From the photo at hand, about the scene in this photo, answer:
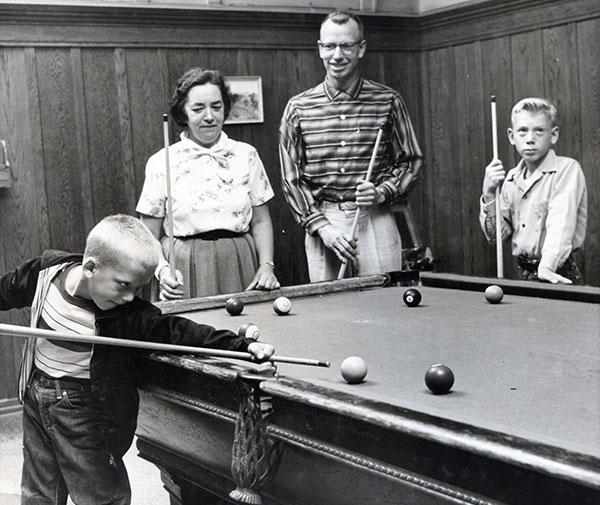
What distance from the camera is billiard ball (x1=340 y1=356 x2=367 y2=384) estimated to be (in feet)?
5.26

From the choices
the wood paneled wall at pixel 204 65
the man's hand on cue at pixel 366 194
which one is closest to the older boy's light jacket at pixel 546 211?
the man's hand on cue at pixel 366 194

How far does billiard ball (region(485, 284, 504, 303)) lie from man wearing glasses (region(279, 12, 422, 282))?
1.30 meters

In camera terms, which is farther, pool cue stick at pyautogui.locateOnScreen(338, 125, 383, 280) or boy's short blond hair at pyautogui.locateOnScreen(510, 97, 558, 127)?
pool cue stick at pyautogui.locateOnScreen(338, 125, 383, 280)

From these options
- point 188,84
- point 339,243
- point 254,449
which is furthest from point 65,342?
point 339,243

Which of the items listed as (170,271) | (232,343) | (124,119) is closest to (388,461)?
(232,343)

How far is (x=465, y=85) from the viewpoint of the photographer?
4.93 meters

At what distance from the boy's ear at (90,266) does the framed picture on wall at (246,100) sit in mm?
2653

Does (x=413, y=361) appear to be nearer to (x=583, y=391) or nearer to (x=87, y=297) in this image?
(x=583, y=391)

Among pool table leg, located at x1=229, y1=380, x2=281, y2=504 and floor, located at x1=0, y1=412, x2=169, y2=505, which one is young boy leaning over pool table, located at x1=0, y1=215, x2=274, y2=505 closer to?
pool table leg, located at x1=229, y1=380, x2=281, y2=504

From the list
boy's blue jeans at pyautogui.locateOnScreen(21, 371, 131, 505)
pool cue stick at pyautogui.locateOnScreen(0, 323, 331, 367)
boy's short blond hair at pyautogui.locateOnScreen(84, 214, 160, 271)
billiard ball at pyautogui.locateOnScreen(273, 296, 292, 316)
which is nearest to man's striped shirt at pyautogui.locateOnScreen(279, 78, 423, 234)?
billiard ball at pyautogui.locateOnScreen(273, 296, 292, 316)

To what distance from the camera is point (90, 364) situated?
2.02 m

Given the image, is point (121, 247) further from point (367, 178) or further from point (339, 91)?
point (339, 91)

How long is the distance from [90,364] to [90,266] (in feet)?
0.79

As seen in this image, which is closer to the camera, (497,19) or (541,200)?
(541,200)
